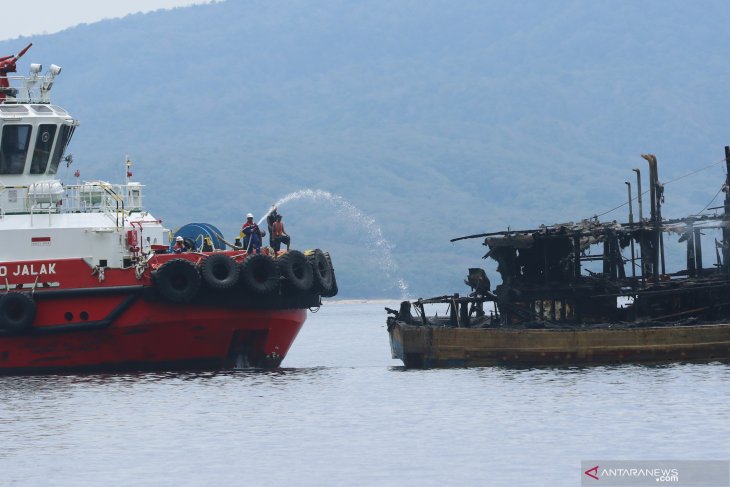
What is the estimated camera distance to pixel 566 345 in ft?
149

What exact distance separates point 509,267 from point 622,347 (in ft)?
14.8

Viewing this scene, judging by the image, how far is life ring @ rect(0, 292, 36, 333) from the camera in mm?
41188

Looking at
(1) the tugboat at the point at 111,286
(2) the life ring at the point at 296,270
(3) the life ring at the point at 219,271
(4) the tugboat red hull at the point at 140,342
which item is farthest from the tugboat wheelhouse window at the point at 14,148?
(2) the life ring at the point at 296,270

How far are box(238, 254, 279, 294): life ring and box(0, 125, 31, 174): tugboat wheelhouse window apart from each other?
7.52 metres

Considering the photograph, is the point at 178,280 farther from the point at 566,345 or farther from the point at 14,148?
the point at 566,345

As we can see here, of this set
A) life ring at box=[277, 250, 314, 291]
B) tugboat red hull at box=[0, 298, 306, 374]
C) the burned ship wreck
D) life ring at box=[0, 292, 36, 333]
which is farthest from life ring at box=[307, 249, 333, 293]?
life ring at box=[0, 292, 36, 333]

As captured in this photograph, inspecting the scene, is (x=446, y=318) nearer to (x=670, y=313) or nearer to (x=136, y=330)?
(x=670, y=313)

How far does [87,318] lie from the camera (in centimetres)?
4169

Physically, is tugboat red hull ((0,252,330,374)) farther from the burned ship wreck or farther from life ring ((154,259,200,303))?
the burned ship wreck

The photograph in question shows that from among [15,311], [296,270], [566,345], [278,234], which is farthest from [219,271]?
[566,345]

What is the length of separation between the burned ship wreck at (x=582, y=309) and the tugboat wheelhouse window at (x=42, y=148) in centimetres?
1174

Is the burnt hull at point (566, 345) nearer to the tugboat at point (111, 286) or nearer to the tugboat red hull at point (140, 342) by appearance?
the tugboat at point (111, 286)

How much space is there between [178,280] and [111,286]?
1.80 m

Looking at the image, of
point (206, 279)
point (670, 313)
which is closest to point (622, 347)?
point (670, 313)
